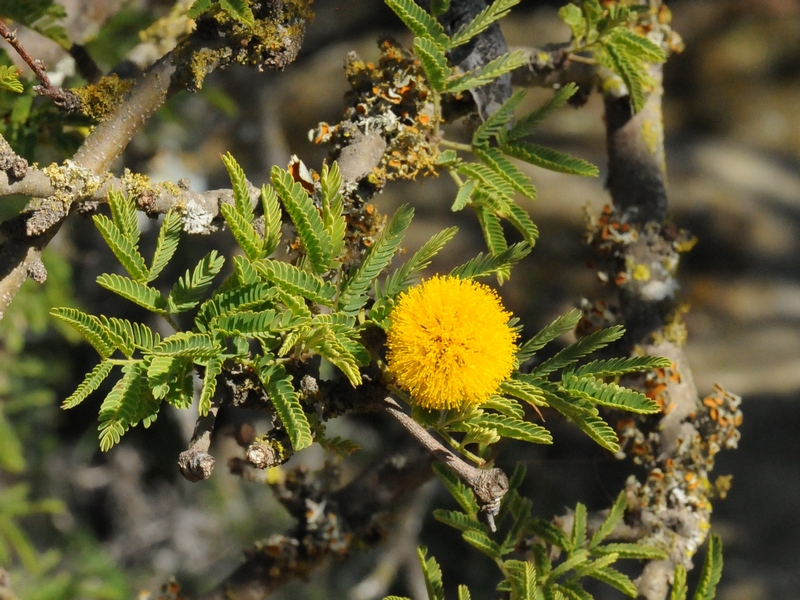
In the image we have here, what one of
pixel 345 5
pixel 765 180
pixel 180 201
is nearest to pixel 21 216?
pixel 180 201

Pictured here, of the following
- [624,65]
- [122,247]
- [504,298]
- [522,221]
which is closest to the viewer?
[122,247]

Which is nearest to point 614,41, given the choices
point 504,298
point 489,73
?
point 489,73

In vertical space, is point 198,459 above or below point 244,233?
below

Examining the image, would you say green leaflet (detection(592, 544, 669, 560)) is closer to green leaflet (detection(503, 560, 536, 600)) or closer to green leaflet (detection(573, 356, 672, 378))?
green leaflet (detection(503, 560, 536, 600))

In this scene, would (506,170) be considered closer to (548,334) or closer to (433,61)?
(433,61)

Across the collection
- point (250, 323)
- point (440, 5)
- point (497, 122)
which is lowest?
point (250, 323)

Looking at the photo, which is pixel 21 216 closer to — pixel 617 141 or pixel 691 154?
pixel 617 141
